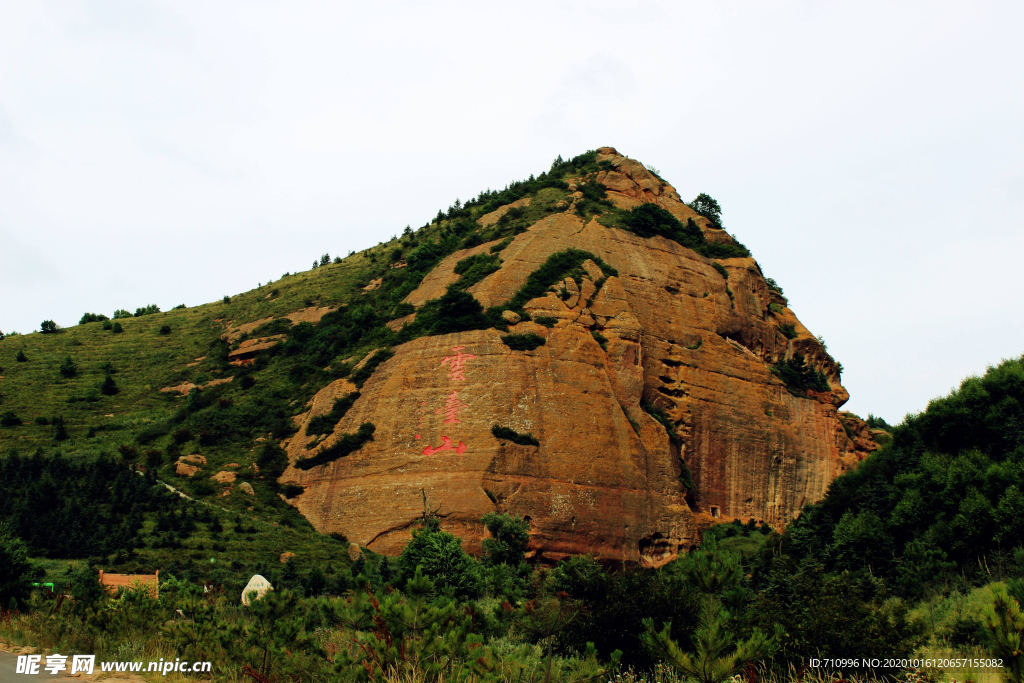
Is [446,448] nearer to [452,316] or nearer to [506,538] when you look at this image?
[506,538]

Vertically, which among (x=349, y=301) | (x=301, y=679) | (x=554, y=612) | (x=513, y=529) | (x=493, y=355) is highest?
(x=349, y=301)

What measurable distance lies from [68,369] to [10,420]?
901 centimetres

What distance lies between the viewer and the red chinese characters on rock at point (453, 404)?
124 feet

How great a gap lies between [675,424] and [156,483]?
93.2ft

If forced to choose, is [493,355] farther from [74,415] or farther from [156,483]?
[74,415]

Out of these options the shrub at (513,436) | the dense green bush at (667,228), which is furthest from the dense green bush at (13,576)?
the dense green bush at (667,228)

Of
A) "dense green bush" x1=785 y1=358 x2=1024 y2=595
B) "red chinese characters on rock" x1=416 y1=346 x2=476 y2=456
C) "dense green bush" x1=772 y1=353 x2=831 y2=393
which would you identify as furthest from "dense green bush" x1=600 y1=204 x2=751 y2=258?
"dense green bush" x1=785 y1=358 x2=1024 y2=595

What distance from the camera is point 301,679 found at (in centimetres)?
1248

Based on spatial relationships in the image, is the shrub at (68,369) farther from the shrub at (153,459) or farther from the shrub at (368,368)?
the shrub at (368,368)

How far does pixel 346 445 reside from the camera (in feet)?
133

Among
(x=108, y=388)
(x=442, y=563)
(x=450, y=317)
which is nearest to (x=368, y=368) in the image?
(x=450, y=317)

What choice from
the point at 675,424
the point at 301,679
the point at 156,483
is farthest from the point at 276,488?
the point at 301,679

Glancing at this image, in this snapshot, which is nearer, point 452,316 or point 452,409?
point 452,409

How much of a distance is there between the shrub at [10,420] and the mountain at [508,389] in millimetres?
167
